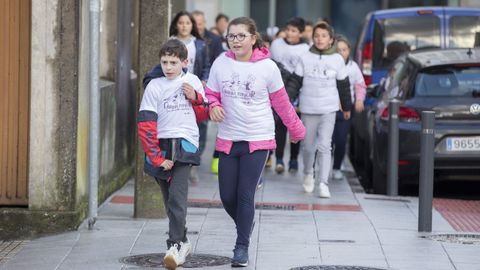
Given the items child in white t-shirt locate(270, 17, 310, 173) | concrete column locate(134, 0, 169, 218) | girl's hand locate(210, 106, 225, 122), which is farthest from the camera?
child in white t-shirt locate(270, 17, 310, 173)

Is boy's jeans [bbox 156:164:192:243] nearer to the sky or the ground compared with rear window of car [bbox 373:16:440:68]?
nearer to the ground

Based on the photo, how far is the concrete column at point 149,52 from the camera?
11.5 m

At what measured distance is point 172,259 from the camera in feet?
29.9

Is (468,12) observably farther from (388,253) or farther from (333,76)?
(388,253)

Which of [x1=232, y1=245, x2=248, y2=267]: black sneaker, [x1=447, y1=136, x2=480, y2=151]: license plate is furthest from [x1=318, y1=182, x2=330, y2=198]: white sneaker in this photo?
[x1=232, y1=245, x2=248, y2=267]: black sneaker

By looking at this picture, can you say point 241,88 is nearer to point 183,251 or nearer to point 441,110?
point 183,251

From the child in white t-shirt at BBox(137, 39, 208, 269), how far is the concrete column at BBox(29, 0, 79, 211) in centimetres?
149

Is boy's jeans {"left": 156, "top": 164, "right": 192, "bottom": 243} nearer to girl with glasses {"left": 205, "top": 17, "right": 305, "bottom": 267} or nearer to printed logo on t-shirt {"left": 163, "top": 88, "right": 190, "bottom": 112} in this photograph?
girl with glasses {"left": 205, "top": 17, "right": 305, "bottom": 267}

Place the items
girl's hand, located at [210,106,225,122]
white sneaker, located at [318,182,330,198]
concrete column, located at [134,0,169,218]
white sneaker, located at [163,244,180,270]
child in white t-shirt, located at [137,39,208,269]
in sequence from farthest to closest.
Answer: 1. white sneaker, located at [318,182,330,198]
2. concrete column, located at [134,0,169,218]
3. child in white t-shirt, located at [137,39,208,269]
4. girl's hand, located at [210,106,225,122]
5. white sneaker, located at [163,244,180,270]

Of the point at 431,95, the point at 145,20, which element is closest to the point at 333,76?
the point at 431,95

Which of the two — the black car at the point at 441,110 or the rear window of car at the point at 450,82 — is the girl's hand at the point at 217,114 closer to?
the black car at the point at 441,110

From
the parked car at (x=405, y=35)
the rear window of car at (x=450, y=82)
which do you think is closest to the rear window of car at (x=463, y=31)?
the parked car at (x=405, y=35)

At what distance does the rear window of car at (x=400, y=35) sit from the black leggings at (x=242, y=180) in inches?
400

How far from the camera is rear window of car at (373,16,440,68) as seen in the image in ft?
63.4
